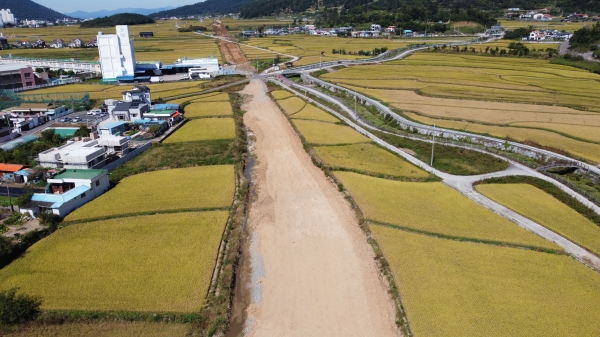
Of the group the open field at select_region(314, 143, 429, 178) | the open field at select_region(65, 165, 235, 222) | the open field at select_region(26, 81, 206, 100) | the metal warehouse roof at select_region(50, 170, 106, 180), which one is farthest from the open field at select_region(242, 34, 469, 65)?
the metal warehouse roof at select_region(50, 170, 106, 180)

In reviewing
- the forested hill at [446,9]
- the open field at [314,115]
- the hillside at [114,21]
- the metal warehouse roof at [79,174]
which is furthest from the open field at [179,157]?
the hillside at [114,21]

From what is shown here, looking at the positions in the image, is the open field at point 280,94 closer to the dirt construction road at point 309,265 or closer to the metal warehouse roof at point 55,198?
the dirt construction road at point 309,265

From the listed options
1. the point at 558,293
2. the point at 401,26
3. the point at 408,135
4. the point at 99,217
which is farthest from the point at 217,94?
the point at 401,26

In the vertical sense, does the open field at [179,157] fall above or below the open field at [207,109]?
below

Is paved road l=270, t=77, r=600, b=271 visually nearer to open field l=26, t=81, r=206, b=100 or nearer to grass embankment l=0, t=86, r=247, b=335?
grass embankment l=0, t=86, r=247, b=335

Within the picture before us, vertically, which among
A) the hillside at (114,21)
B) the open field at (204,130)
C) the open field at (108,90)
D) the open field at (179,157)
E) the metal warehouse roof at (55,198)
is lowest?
the open field at (179,157)
